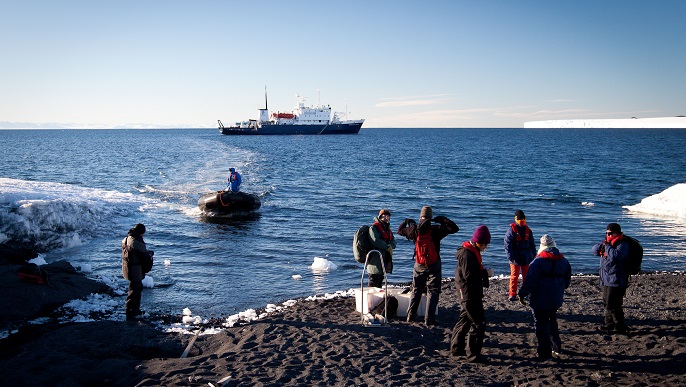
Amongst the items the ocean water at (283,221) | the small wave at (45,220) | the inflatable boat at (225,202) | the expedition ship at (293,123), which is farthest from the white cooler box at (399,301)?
the expedition ship at (293,123)

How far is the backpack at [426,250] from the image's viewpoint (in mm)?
7461

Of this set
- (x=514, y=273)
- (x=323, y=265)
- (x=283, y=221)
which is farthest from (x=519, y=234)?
(x=283, y=221)

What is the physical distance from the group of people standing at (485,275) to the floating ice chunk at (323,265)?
4362 millimetres

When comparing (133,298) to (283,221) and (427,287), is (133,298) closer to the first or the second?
(427,287)

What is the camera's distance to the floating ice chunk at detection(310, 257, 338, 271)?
13.2m

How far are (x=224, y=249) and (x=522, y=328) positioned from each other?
1009cm

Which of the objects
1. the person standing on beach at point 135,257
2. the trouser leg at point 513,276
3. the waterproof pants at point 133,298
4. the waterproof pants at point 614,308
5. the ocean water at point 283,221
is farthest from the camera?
the ocean water at point 283,221

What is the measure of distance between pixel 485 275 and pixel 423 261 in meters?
1.39

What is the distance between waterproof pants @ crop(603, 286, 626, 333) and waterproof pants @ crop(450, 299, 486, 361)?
2078 millimetres

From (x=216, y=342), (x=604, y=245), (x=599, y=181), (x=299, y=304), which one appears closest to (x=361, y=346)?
(x=216, y=342)

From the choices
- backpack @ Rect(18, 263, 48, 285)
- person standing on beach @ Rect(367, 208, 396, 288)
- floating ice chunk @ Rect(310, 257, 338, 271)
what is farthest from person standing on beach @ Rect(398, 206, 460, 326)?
backpack @ Rect(18, 263, 48, 285)

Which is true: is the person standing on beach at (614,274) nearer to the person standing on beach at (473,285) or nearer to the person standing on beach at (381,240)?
the person standing on beach at (473,285)

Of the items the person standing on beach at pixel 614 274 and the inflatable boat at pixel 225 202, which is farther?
the inflatable boat at pixel 225 202

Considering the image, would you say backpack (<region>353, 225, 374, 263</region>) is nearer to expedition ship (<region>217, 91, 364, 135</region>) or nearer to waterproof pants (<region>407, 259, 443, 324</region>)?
waterproof pants (<region>407, 259, 443, 324</region>)
